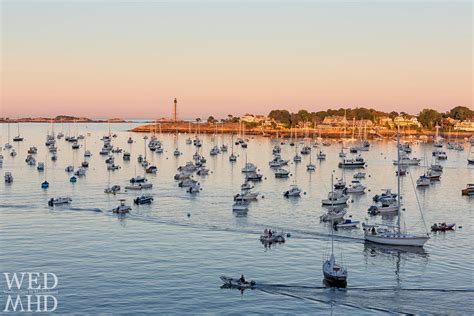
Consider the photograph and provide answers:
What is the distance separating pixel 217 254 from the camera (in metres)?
48.6

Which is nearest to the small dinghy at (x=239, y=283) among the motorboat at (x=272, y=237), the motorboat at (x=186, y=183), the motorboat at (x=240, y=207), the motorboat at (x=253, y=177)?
the motorboat at (x=272, y=237)

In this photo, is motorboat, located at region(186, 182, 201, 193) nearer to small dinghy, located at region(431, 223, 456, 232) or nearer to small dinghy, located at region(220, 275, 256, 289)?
small dinghy, located at region(431, 223, 456, 232)

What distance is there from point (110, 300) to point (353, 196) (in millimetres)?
50037

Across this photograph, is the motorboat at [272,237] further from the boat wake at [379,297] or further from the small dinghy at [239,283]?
the small dinghy at [239,283]

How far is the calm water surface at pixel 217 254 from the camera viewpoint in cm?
3772

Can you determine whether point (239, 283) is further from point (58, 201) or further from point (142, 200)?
point (58, 201)

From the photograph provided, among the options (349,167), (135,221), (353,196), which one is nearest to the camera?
(135,221)

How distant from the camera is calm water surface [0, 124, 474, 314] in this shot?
37719 mm

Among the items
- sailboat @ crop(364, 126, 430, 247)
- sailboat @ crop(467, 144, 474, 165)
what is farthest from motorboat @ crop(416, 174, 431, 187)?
sailboat @ crop(467, 144, 474, 165)

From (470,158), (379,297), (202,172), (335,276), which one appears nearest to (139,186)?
(202,172)

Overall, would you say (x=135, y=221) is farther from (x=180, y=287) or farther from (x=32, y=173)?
(x=32, y=173)

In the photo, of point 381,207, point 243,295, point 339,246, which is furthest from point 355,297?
point 381,207

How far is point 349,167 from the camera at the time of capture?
12031cm

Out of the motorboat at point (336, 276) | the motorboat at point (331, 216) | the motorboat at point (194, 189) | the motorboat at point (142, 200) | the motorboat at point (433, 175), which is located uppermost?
the motorboat at point (433, 175)
